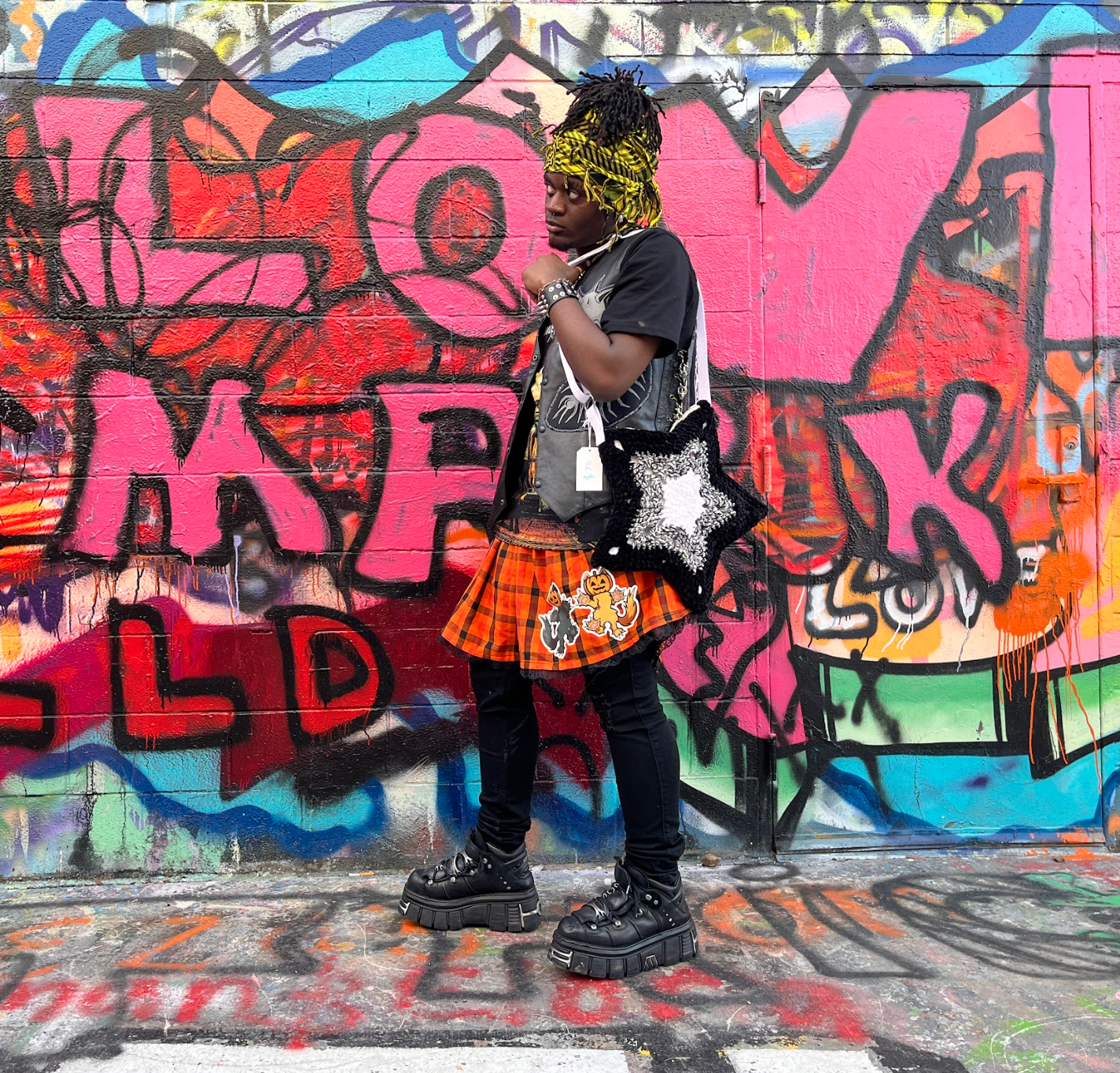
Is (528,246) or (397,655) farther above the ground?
(528,246)

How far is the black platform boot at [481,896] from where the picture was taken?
8.55 ft

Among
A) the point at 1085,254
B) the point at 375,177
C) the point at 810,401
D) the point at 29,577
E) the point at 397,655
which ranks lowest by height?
the point at 397,655

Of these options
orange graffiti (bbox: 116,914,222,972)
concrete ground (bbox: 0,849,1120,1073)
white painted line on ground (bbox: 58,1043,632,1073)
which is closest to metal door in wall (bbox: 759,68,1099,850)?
concrete ground (bbox: 0,849,1120,1073)

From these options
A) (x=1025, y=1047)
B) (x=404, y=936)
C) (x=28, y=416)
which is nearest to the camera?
(x=1025, y=1047)

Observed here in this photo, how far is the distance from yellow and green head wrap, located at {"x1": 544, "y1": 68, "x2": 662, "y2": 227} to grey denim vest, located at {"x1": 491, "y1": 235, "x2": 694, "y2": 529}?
0.12 m

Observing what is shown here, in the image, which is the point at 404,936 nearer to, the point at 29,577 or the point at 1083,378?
the point at 29,577

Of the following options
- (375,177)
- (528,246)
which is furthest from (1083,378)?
(375,177)

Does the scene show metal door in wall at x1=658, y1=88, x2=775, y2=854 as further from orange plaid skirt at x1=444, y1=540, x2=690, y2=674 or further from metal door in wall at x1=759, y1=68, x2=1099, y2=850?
orange plaid skirt at x1=444, y1=540, x2=690, y2=674

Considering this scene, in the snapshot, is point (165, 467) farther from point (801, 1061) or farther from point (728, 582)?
point (801, 1061)

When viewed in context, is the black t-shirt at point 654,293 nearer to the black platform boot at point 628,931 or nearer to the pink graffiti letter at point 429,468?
the pink graffiti letter at point 429,468

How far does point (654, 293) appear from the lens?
2.29 metres

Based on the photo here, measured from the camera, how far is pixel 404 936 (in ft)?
8.44

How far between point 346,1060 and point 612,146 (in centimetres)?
211

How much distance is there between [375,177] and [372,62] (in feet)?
1.17
